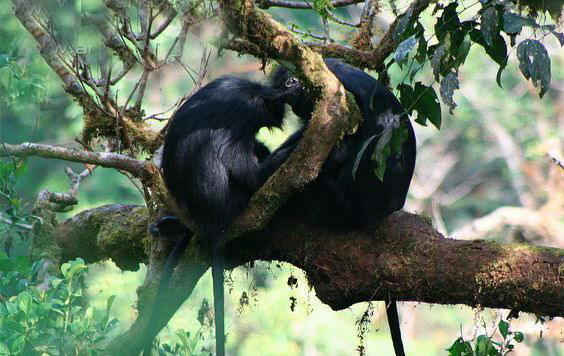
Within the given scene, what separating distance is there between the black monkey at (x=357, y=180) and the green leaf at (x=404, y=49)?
869mm

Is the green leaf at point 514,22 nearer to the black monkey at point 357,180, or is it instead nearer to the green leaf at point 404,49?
the green leaf at point 404,49

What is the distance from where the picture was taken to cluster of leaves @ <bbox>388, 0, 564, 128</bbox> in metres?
1.96

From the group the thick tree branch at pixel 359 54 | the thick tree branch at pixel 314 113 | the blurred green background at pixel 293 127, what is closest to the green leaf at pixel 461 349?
the blurred green background at pixel 293 127

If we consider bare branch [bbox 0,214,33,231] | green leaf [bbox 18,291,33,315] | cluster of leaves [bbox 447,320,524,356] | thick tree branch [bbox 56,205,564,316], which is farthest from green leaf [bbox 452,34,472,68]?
bare branch [bbox 0,214,33,231]

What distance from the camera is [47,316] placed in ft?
8.23

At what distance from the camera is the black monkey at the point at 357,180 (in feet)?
9.91

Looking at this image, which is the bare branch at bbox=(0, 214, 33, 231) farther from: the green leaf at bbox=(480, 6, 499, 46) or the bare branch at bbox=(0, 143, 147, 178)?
the green leaf at bbox=(480, 6, 499, 46)

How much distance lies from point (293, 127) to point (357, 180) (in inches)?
Result: 23.4

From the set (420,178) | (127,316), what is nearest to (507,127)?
(420,178)

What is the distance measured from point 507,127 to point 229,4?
10080 millimetres

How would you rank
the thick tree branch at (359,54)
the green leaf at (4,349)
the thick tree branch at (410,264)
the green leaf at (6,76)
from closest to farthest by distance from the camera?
1. the green leaf at (4,349)
2. the thick tree branch at (410,264)
3. the green leaf at (6,76)
4. the thick tree branch at (359,54)

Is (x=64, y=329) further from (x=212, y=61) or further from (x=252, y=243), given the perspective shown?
(x=212, y=61)

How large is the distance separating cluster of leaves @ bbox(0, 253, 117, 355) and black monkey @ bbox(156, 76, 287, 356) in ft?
1.93

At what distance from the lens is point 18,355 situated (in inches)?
92.7
